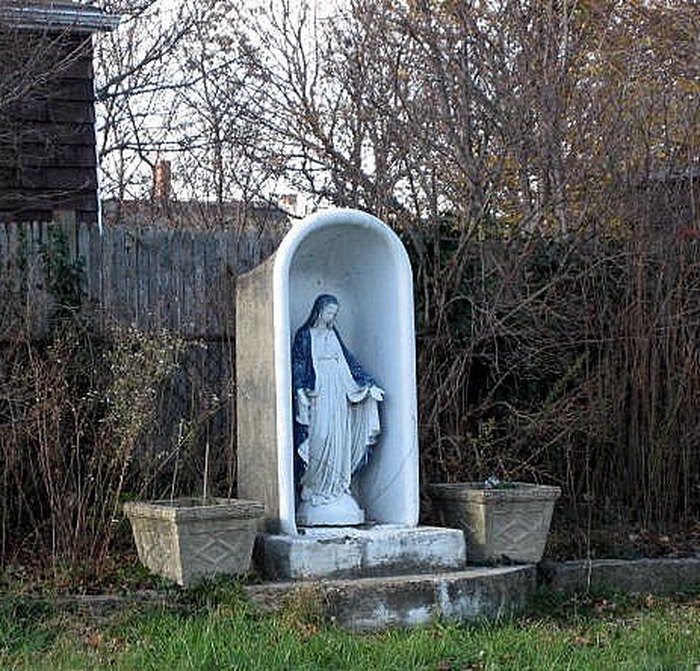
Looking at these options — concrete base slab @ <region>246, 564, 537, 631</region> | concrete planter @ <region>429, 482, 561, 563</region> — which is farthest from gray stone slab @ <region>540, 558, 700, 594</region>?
concrete base slab @ <region>246, 564, 537, 631</region>

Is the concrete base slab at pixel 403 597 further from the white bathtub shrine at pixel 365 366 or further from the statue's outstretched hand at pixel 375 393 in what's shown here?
the statue's outstretched hand at pixel 375 393

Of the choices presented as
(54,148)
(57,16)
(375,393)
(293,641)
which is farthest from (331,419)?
(57,16)

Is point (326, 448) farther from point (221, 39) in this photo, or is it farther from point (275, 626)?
point (221, 39)

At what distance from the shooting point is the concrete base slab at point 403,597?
8172 mm

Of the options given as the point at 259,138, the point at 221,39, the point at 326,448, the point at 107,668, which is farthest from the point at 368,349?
the point at 221,39

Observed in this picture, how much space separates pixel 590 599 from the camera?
30.5ft

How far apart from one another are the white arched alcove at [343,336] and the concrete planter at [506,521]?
37 cm

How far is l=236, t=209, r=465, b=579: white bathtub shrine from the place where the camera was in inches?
350

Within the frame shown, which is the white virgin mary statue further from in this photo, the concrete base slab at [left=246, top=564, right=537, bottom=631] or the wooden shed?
the wooden shed

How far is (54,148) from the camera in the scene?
13641 mm

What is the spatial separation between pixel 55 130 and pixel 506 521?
649 centimetres

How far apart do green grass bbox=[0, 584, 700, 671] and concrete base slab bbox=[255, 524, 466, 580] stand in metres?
0.57

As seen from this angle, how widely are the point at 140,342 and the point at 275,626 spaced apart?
2326 millimetres

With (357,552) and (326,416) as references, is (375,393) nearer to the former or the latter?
(326,416)
